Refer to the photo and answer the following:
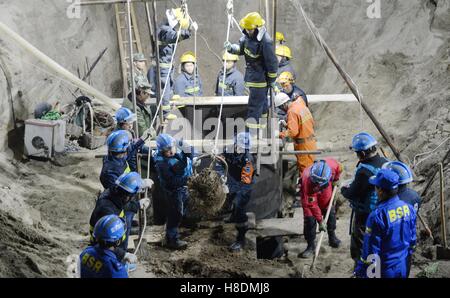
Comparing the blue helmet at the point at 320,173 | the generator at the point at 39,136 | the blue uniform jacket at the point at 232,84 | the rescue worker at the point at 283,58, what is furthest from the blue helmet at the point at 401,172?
the generator at the point at 39,136

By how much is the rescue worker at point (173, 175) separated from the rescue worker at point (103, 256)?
2.76 meters

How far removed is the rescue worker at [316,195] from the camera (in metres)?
8.84

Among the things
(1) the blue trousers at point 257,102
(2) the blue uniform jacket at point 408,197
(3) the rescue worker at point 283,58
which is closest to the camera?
(2) the blue uniform jacket at point 408,197

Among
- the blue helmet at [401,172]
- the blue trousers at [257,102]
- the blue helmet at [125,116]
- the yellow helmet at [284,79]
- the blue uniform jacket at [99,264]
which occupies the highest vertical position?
the yellow helmet at [284,79]

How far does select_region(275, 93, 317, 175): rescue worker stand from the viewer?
1069 cm

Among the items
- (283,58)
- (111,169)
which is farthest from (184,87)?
(111,169)

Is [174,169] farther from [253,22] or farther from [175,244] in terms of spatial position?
[253,22]

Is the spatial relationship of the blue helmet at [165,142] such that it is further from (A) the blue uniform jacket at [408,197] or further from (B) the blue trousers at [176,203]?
(A) the blue uniform jacket at [408,197]

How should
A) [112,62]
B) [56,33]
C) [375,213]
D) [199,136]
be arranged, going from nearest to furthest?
[375,213], [199,136], [56,33], [112,62]

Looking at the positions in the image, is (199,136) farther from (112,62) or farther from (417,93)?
(112,62)

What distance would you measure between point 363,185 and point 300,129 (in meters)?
2.99

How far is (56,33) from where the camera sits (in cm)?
1471
